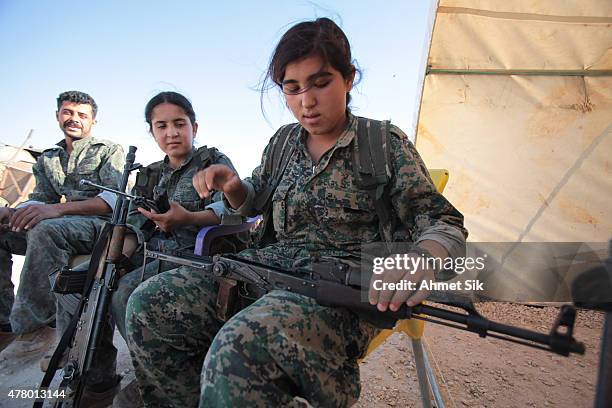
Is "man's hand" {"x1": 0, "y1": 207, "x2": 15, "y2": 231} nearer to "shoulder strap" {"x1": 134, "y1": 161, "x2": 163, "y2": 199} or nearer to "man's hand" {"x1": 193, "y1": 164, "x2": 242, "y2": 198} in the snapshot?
"shoulder strap" {"x1": 134, "y1": 161, "x2": 163, "y2": 199}

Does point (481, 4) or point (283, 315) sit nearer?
point (283, 315)

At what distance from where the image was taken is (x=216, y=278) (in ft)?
4.23

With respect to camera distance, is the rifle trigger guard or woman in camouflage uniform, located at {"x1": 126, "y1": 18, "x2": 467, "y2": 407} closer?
woman in camouflage uniform, located at {"x1": 126, "y1": 18, "x2": 467, "y2": 407}

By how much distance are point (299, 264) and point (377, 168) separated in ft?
1.59

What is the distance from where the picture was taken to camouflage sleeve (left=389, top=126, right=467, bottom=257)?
3.60 ft

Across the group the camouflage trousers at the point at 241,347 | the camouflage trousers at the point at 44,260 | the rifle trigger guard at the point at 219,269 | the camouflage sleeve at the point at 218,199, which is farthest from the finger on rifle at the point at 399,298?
the camouflage trousers at the point at 44,260

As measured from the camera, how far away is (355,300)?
0.97 m

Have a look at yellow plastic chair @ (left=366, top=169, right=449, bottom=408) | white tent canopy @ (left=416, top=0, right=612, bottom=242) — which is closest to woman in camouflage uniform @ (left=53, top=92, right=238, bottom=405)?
yellow plastic chair @ (left=366, top=169, right=449, bottom=408)

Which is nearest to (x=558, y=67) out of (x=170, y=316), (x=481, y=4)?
(x=481, y=4)

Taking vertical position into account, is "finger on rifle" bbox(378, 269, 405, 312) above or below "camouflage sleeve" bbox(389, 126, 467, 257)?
below

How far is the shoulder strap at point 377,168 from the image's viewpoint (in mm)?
1262

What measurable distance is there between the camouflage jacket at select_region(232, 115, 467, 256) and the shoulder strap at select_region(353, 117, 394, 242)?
0.03 m

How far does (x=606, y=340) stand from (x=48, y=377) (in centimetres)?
194

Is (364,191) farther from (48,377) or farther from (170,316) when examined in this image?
(48,377)
